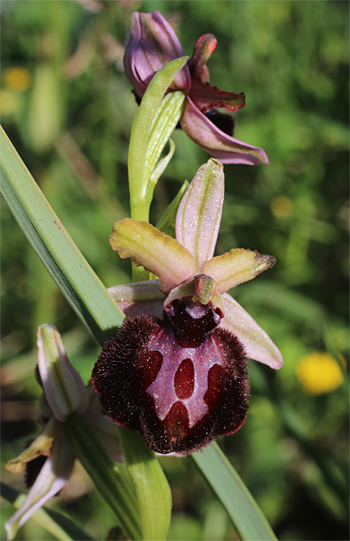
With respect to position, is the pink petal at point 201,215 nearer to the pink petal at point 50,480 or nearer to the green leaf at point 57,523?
the pink petal at point 50,480

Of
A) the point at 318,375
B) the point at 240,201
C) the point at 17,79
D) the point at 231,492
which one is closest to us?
the point at 231,492

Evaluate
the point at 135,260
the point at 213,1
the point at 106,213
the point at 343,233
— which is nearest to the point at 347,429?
the point at 343,233

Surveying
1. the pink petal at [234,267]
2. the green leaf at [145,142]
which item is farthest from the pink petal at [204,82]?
the pink petal at [234,267]

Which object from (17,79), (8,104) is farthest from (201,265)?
(17,79)

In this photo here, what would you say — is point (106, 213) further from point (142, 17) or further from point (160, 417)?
point (160, 417)

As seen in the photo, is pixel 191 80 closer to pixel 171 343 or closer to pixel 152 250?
pixel 152 250

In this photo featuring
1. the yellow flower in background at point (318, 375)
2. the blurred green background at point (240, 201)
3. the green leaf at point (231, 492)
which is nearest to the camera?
the green leaf at point (231, 492)

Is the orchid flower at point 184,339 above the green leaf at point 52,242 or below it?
below
